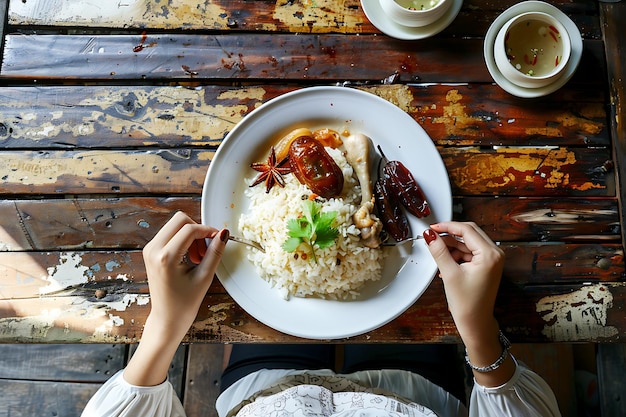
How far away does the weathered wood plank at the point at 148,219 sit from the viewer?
2.00 meters

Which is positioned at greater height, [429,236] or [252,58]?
[252,58]

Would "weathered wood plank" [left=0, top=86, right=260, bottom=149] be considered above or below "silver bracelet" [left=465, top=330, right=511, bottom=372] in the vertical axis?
above

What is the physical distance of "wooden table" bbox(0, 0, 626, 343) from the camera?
6.43ft

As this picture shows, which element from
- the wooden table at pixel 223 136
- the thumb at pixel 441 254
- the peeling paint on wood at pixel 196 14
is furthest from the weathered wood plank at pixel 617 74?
the peeling paint on wood at pixel 196 14

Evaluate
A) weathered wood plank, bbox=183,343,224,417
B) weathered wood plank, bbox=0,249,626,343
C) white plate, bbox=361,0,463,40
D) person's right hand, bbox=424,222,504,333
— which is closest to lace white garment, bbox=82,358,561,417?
weathered wood plank, bbox=0,249,626,343

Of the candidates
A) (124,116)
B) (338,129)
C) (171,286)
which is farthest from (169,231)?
(338,129)

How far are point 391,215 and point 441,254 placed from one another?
0.26 metres

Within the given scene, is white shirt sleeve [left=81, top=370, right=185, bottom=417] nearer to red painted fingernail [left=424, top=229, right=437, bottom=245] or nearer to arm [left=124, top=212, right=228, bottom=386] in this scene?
arm [left=124, top=212, right=228, bottom=386]

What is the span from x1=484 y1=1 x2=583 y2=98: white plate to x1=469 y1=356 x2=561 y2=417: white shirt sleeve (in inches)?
43.3

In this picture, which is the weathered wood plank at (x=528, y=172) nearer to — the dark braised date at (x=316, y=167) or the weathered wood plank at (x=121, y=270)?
the weathered wood plank at (x=121, y=270)

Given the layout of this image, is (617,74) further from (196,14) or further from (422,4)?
(196,14)

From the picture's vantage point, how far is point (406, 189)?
1860 millimetres

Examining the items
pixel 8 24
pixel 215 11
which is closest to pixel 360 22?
pixel 215 11

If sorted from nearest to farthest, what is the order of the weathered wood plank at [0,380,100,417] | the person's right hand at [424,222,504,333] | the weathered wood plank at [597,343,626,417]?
1. the person's right hand at [424,222,504,333]
2. the weathered wood plank at [597,343,626,417]
3. the weathered wood plank at [0,380,100,417]
